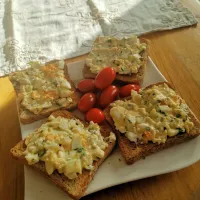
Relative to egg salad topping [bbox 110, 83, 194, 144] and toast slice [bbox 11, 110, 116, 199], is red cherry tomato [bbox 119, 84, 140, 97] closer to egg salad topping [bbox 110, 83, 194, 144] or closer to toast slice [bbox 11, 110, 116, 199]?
egg salad topping [bbox 110, 83, 194, 144]

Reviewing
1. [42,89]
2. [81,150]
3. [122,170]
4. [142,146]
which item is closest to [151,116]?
[142,146]

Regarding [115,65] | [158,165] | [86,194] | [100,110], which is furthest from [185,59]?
[86,194]

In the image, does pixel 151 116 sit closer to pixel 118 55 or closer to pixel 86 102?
pixel 86 102

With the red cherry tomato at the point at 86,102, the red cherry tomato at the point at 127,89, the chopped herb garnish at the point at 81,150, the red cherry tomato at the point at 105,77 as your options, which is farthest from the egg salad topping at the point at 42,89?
the chopped herb garnish at the point at 81,150

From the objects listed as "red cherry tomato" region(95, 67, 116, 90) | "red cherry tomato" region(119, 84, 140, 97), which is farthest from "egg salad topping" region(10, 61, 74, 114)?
"red cherry tomato" region(119, 84, 140, 97)

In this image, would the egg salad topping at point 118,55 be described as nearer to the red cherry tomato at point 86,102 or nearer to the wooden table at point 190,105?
the red cherry tomato at point 86,102

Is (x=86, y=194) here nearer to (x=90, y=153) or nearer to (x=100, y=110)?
(x=90, y=153)
